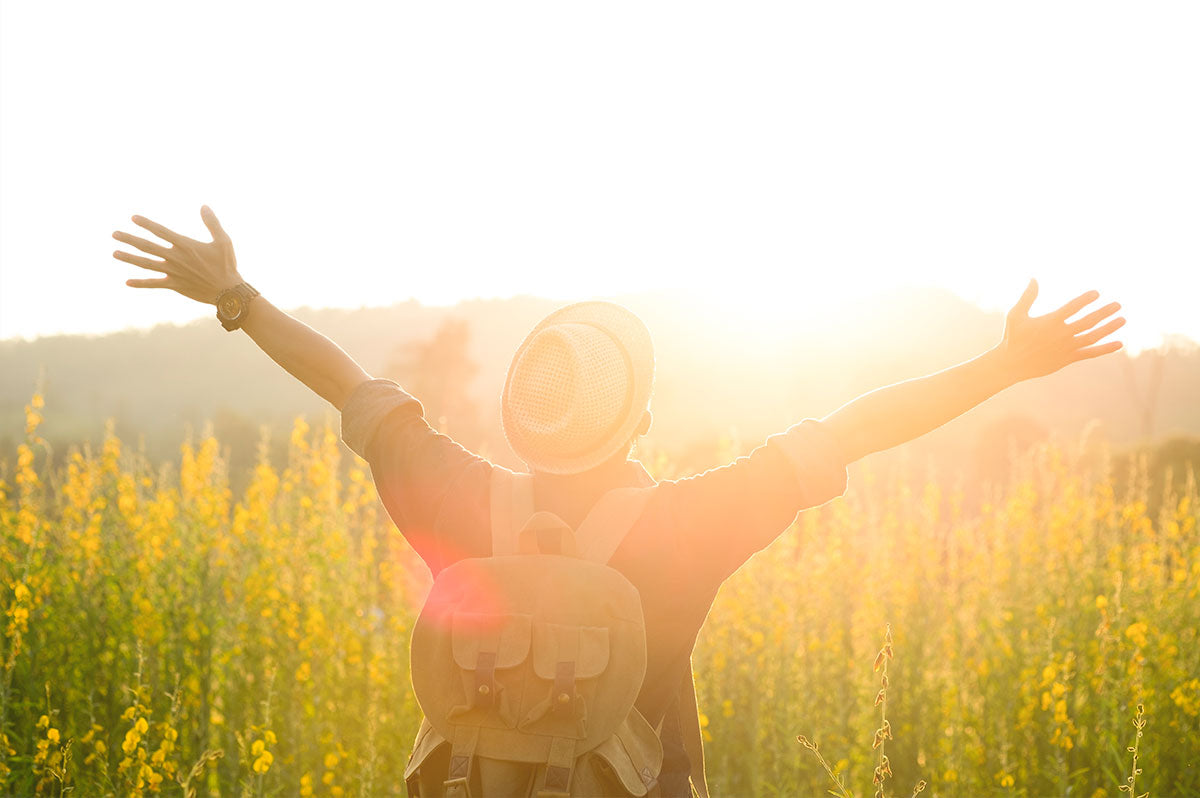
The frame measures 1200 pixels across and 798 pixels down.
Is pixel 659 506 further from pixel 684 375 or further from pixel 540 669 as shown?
pixel 684 375

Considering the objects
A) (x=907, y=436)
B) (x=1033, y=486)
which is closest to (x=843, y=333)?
(x=1033, y=486)

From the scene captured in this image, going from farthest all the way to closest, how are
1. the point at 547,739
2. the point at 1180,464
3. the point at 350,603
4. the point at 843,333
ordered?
the point at 843,333 → the point at 1180,464 → the point at 350,603 → the point at 547,739

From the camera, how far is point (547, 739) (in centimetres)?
198

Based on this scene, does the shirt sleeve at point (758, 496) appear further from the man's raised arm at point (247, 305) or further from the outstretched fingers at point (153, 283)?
the outstretched fingers at point (153, 283)

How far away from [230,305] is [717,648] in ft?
11.0

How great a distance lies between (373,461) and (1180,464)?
17.5 meters

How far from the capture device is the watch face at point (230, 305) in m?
2.63

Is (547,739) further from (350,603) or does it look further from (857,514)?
(857,514)

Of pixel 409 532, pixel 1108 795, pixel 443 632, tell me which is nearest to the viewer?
pixel 443 632

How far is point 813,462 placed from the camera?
6.63 ft

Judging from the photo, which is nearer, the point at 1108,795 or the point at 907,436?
the point at 907,436

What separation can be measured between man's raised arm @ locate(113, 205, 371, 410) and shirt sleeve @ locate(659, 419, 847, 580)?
90cm

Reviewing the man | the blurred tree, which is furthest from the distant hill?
the man

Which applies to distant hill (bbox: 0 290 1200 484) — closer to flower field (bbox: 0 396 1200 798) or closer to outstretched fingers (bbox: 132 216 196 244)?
flower field (bbox: 0 396 1200 798)
